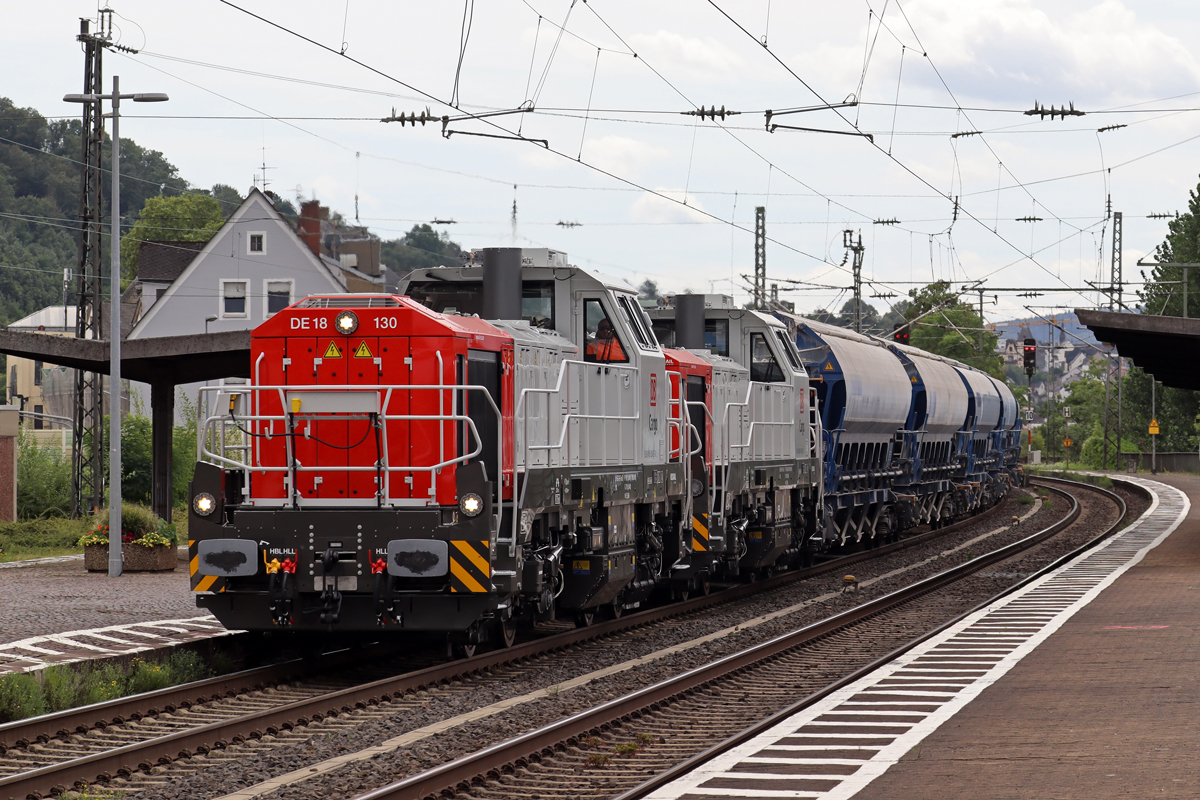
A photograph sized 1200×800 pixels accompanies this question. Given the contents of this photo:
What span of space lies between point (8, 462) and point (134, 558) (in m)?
8.62

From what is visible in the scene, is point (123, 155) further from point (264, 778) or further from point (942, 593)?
point (264, 778)

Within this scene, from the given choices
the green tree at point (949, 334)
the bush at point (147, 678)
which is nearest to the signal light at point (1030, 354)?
the green tree at point (949, 334)

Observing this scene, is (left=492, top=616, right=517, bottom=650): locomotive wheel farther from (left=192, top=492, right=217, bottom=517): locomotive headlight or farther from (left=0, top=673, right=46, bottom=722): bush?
(left=0, top=673, right=46, bottom=722): bush

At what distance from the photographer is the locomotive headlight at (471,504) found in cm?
1155

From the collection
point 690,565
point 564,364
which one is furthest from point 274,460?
point 690,565

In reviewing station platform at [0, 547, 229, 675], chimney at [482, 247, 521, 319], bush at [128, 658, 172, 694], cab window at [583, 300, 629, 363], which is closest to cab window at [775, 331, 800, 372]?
cab window at [583, 300, 629, 363]

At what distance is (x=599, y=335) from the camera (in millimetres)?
15141

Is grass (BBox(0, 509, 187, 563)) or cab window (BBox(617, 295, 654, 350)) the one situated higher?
cab window (BBox(617, 295, 654, 350))

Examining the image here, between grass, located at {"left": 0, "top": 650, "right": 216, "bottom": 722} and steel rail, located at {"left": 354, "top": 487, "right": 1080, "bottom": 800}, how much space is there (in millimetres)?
3739

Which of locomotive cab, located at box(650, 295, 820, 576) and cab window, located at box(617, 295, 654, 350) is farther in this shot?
locomotive cab, located at box(650, 295, 820, 576)

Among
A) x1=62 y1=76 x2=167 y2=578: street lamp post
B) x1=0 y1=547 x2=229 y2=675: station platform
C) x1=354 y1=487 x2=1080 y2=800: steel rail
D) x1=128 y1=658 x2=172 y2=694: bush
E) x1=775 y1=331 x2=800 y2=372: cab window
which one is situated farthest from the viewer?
x1=775 y1=331 x2=800 y2=372: cab window

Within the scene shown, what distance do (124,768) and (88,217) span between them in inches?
807

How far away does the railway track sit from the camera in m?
8.45

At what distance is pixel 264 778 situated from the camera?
27.7 feet
